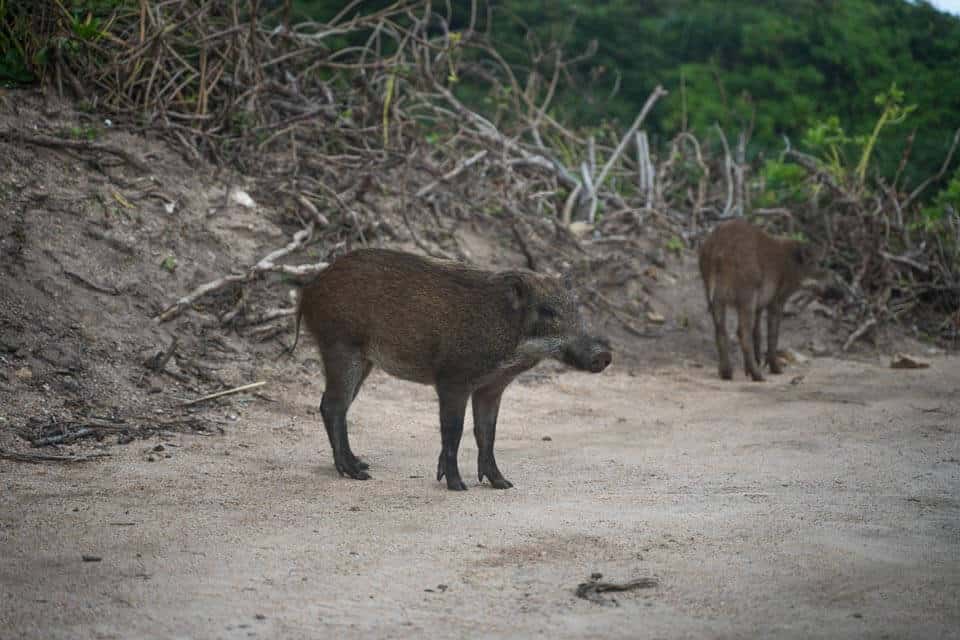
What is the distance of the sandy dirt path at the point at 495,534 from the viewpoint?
3.73 meters

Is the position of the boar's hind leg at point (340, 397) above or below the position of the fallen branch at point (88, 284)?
below

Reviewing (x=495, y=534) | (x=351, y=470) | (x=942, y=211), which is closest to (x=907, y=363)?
(x=942, y=211)

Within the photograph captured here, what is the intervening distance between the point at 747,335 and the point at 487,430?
5.06m

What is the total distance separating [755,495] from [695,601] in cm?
170

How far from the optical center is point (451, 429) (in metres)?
5.85

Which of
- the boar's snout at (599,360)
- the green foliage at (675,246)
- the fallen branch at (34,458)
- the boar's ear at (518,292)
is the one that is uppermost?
the green foliage at (675,246)

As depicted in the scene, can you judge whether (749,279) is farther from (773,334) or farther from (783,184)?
(783,184)

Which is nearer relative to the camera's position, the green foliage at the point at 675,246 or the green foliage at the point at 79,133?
the green foliage at the point at 79,133

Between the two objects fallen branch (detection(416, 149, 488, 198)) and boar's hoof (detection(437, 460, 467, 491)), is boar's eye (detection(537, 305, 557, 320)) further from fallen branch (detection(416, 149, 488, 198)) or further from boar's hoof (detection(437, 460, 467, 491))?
fallen branch (detection(416, 149, 488, 198))

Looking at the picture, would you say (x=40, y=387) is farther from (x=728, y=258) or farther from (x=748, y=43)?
(x=748, y=43)

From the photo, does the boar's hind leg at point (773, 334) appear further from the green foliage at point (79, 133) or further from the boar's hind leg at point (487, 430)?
the green foliage at point (79, 133)

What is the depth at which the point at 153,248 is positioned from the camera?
8656 mm

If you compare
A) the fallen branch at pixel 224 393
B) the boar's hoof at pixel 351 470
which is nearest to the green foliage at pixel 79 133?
the fallen branch at pixel 224 393

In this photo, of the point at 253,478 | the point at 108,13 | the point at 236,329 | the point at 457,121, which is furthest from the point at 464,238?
the point at 253,478
